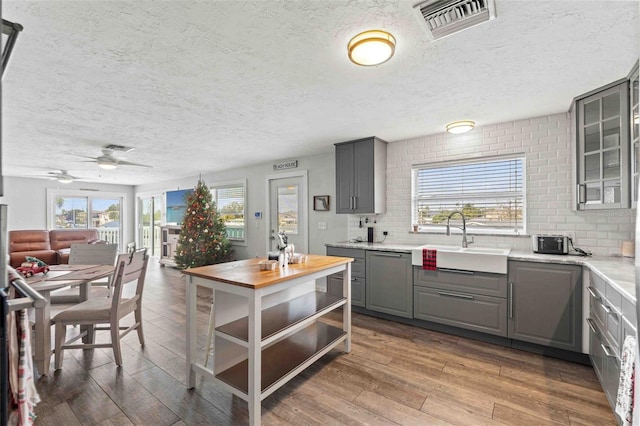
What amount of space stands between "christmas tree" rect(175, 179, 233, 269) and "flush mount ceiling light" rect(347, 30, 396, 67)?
5.23 m

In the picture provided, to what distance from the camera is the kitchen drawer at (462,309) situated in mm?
3104

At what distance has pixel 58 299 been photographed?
2.94m

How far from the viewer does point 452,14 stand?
1.74 metres

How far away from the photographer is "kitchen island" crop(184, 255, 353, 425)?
1947 millimetres

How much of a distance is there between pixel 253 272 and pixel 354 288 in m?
2.13

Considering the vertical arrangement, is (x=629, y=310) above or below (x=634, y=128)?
below

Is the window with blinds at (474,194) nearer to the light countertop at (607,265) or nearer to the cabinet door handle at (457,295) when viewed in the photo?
the light countertop at (607,265)

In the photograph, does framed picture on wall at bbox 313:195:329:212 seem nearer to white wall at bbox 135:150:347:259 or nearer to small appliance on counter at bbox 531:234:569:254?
white wall at bbox 135:150:347:259

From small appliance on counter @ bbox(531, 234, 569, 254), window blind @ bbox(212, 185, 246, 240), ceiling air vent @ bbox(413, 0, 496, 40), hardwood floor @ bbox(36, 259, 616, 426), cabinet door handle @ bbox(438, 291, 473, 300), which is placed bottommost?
hardwood floor @ bbox(36, 259, 616, 426)

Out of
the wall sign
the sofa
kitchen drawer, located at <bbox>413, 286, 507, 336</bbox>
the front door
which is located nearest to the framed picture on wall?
the front door

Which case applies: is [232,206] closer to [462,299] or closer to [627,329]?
[462,299]

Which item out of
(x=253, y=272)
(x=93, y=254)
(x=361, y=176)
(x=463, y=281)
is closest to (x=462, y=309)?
(x=463, y=281)

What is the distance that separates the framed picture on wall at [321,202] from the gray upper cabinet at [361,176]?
573mm

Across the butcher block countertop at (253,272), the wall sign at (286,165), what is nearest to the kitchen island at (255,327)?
the butcher block countertop at (253,272)
